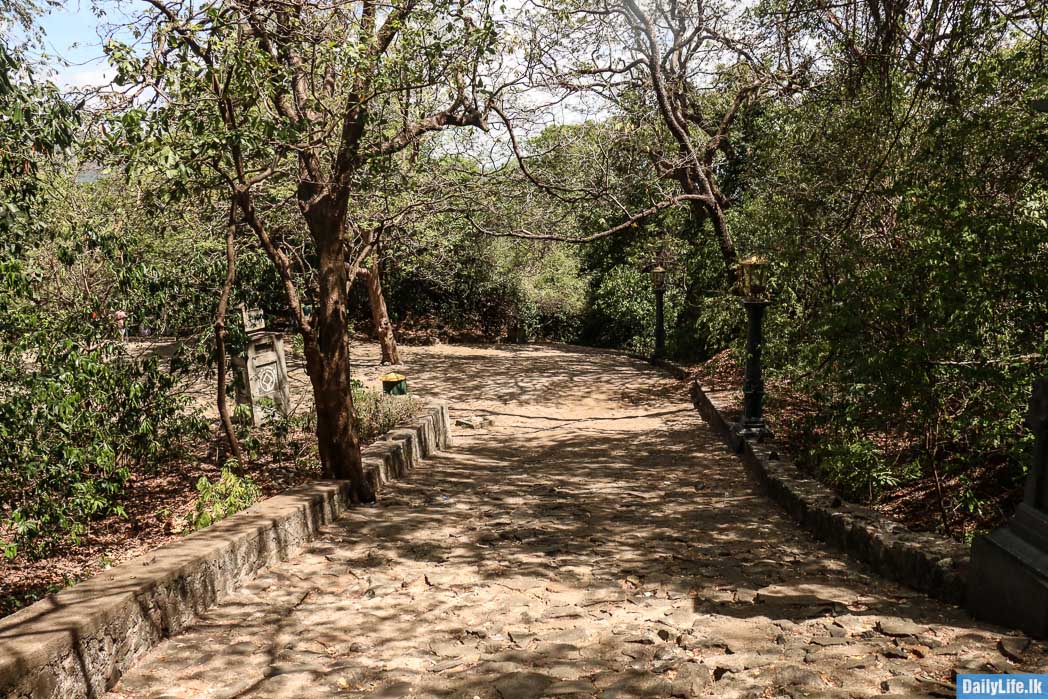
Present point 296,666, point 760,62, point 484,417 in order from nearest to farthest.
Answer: point 296,666 < point 760,62 < point 484,417

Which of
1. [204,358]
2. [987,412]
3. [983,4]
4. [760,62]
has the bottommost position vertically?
[987,412]

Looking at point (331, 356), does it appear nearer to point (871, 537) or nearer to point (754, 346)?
point (871, 537)

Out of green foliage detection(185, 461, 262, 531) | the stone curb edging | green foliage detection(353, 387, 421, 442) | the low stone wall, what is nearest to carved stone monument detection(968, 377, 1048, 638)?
the low stone wall

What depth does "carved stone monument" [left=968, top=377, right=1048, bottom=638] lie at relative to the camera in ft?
10.5

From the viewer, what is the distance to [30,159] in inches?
210

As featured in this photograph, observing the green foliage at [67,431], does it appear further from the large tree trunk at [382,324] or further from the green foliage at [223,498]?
the large tree trunk at [382,324]

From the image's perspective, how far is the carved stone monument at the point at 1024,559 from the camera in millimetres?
3199

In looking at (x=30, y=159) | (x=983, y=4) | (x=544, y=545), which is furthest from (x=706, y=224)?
(x=30, y=159)

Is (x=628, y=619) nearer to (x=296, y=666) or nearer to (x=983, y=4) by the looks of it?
(x=296, y=666)

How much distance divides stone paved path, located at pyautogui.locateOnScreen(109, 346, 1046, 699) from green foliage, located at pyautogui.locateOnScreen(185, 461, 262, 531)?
72cm

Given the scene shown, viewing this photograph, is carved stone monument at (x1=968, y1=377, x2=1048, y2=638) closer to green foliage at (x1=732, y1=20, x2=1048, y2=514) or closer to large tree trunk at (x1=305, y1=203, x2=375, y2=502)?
green foliage at (x1=732, y1=20, x2=1048, y2=514)

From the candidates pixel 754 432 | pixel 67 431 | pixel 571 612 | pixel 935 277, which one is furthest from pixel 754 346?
pixel 67 431

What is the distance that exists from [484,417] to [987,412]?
8568mm

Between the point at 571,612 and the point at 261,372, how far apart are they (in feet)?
22.2
